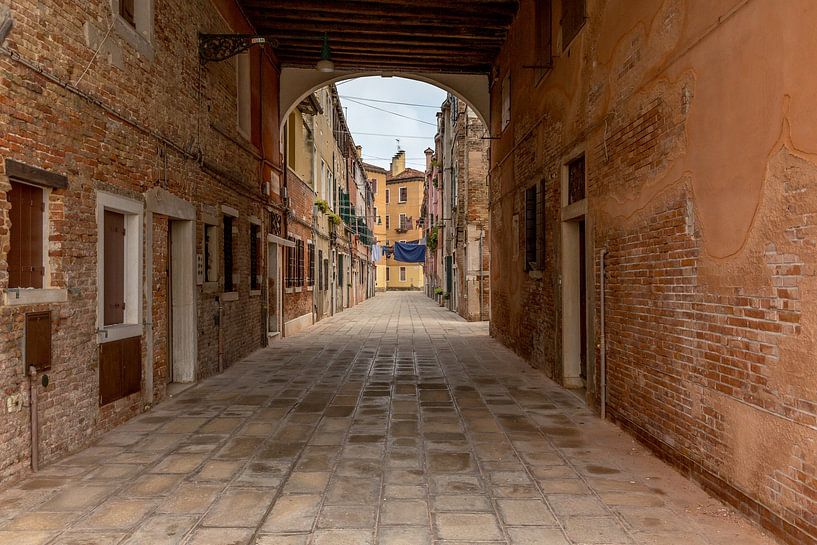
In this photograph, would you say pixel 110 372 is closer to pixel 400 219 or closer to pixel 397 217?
pixel 400 219

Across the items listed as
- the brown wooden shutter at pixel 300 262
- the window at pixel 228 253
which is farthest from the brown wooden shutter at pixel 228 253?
the brown wooden shutter at pixel 300 262

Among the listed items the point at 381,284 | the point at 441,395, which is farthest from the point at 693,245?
the point at 381,284

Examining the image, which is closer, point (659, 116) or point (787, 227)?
point (787, 227)

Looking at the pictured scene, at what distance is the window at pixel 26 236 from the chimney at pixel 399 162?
62547 millimetres

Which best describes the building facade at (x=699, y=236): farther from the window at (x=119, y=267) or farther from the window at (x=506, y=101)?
the window at (x=119, y=267)

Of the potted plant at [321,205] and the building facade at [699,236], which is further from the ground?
the potted plant at [321,205]

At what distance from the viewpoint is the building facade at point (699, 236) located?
3039 mm

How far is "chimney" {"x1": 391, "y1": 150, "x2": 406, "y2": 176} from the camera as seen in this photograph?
2613 inches

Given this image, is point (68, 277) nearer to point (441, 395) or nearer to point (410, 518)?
point (410, 518)

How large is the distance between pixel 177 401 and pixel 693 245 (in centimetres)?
570

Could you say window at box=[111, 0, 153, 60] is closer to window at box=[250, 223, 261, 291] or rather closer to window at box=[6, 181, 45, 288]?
window at box=[6, 181, 45, 288]

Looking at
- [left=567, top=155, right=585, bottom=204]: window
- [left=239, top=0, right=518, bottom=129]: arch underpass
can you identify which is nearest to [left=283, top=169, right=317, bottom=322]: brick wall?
[left=239, top=0, right=518, bottom=129]: arch underpass

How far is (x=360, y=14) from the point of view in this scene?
10.3m

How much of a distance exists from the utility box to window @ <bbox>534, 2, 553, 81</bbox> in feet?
22.8
